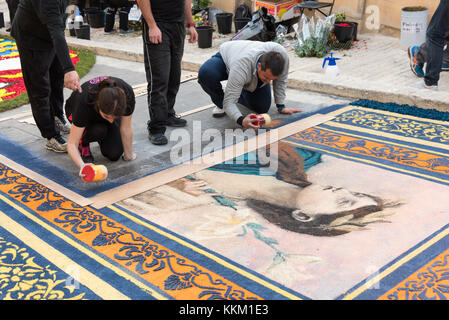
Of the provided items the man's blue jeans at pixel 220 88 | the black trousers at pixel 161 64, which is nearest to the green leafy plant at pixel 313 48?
the man's blue jeans at pixel 220 88

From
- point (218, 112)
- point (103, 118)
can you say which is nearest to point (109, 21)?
point (218, 112)

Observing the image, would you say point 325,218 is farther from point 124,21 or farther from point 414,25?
point 124,21

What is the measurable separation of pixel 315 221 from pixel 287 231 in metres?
0.21

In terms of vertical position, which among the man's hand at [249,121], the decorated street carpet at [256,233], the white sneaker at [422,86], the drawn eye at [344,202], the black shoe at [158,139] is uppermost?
the white sneaker at [422,86]

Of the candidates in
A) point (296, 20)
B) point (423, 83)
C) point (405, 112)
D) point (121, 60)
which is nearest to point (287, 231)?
point (405, 112)

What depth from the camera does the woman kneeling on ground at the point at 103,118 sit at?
333 cm

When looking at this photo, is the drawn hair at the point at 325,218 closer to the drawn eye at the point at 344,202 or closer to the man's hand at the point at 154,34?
the drawn eye at the point at 344,202

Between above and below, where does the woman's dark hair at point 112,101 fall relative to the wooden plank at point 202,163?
above

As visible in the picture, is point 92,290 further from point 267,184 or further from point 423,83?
point 423,83

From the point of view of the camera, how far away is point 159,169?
12.5 ft

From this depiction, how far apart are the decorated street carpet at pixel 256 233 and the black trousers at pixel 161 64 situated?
0.81 metres

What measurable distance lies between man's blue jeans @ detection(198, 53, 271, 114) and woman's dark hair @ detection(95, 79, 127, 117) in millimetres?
1333

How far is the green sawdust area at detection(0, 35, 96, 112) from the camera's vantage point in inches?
214

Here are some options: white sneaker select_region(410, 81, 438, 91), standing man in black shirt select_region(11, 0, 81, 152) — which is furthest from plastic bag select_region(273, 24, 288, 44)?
standing man in black shirt select_region(11, 0, 81, 152)
